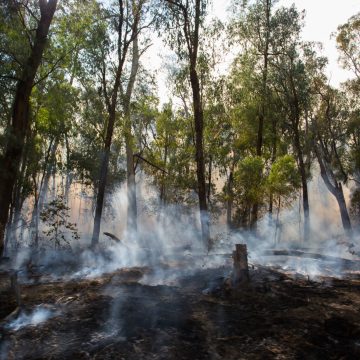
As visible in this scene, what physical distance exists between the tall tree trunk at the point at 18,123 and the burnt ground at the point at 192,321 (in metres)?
4.40

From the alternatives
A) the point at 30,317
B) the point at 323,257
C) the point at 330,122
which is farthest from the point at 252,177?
the point at 30,317

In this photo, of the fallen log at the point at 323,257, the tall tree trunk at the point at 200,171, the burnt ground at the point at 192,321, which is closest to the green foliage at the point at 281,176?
the tall tree trunk at the point at 200,171

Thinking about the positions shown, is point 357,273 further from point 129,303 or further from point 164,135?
point 164,135

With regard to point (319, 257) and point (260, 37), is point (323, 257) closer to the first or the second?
point (319, 257)

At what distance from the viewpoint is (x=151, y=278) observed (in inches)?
441

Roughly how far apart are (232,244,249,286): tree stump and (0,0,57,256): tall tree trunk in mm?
8459

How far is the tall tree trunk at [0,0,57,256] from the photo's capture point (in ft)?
43.3

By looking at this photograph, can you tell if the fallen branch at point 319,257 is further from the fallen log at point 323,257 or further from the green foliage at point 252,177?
the green foliage at point 252,177

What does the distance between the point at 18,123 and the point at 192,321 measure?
34.5ft

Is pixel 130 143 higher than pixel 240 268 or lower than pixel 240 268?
higher

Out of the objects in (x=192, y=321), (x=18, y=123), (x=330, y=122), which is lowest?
(x=192, y=321)

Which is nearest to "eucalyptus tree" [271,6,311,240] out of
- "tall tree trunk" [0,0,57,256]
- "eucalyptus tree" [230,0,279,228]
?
"eucalyptus tree" [230,0,279,228]

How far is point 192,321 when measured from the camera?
22.9 feet

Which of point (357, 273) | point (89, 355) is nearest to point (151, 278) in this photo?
point (89, 355)
